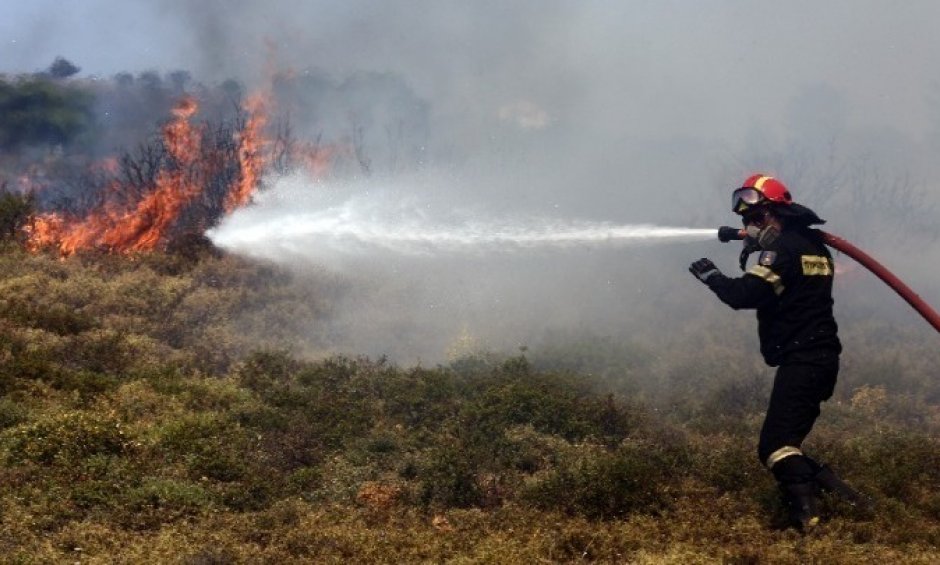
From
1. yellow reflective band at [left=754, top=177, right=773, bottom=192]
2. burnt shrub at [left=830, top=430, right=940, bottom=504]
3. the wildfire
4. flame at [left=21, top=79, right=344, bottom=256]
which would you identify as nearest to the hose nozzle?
yellow reflective band at [left=754, top=177, right=773, bottom=192]

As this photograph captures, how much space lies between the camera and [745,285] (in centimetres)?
713

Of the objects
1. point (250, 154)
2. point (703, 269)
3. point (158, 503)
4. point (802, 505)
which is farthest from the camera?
point (250, 154)

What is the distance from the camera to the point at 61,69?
2155cm

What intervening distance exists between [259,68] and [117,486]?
18.3 meters

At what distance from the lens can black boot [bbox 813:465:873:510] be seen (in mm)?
7219

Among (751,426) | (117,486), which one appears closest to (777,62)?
(751,426)

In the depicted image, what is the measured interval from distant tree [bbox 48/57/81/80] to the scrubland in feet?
27.2

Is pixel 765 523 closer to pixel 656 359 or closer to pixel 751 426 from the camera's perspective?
pixel 751 426

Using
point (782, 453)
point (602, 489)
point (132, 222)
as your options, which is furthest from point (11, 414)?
point (132, 222)

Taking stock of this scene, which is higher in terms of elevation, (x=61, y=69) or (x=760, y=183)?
(x=61, y=69)

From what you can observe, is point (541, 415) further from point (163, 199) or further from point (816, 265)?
point (163, 199)

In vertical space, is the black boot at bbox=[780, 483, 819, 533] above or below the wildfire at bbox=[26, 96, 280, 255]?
below

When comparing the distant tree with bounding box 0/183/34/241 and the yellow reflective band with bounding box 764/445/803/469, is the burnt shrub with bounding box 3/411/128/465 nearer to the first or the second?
the yellow reflective band with bounding box 764/445/803/469

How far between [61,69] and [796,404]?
1918 cm
